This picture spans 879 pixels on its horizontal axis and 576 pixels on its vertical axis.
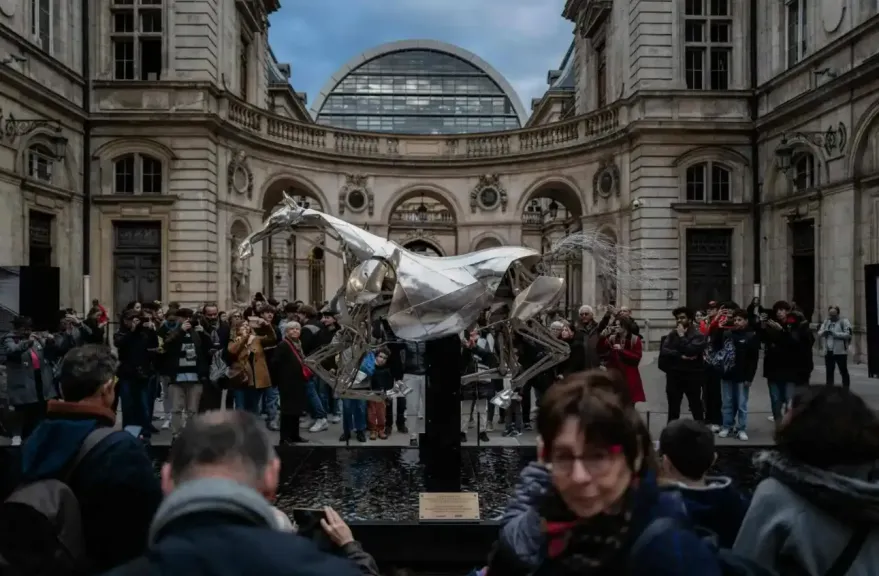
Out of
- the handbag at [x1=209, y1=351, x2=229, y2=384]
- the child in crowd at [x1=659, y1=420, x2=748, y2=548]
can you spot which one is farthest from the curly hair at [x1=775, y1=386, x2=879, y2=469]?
the handbag at [x1=209, y1=351, x2=229, y2=384]

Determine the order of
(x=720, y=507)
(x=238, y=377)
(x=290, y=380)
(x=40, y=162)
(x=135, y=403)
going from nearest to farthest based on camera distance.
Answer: (x=720, y=507), (x=290, y=380), (x=135, y=403), (x=238, y=377), (x=40, y=162)

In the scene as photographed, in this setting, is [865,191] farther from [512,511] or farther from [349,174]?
[512,511]

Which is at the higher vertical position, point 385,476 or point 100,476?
point 100,476

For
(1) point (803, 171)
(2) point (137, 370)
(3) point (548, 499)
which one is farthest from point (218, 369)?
(1) point (803, 171)

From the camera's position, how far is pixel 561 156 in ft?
85.6

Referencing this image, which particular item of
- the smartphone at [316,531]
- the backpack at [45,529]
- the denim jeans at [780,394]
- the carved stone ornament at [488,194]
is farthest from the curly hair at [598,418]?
the carved stone ornament at [488,194]

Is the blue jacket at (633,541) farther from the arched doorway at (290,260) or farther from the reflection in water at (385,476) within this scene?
the arched doorway at (290,260)

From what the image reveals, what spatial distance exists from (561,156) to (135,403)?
62.7 ft

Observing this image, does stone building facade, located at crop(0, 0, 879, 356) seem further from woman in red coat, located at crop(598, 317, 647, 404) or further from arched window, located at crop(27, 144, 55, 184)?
woman in red coat, located at crop(598, 317, 647, 404)

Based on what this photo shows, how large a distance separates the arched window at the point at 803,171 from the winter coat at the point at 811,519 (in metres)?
20.1

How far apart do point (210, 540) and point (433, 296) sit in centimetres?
604

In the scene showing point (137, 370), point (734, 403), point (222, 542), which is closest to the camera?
point (222, 542)

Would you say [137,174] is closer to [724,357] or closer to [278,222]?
[278,222]

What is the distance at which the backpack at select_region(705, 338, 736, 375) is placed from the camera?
417 inches
